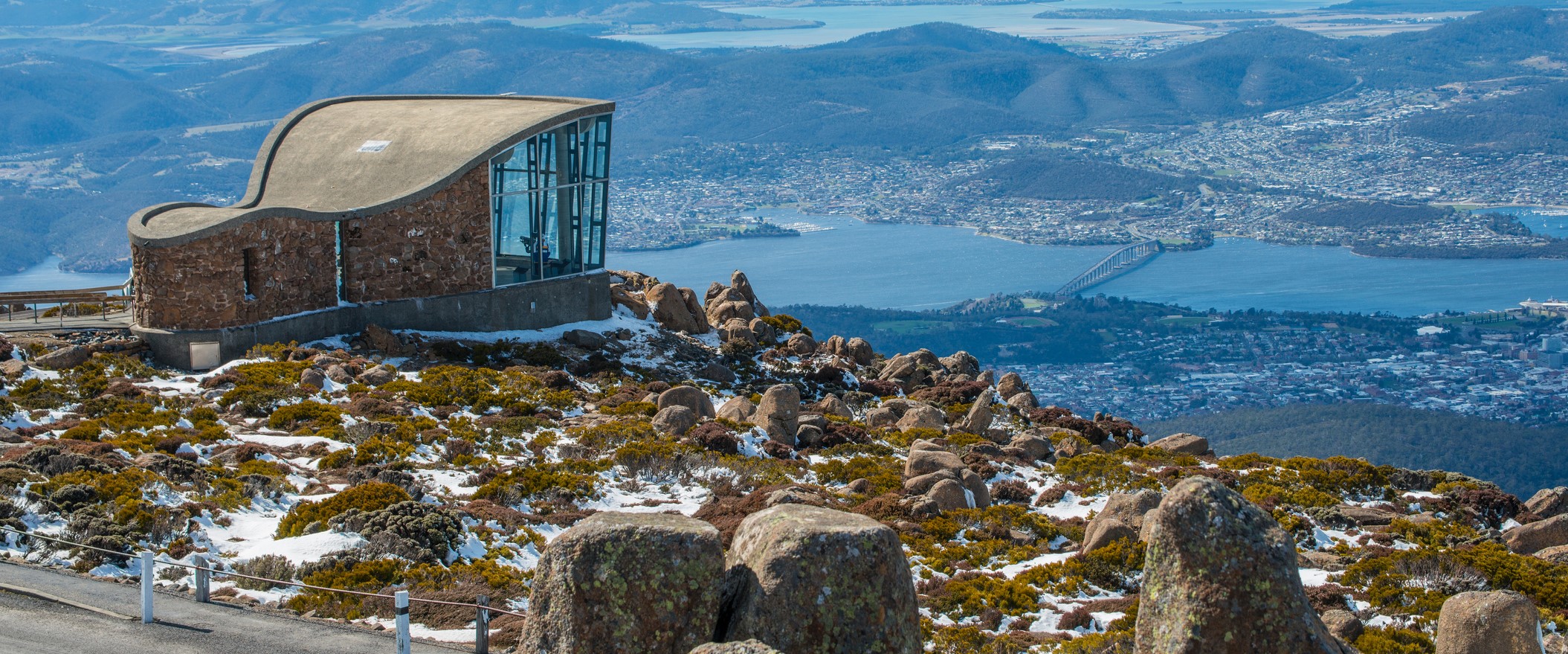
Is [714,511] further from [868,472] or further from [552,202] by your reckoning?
[552,202]

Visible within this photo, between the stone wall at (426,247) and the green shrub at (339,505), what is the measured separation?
47.2ft

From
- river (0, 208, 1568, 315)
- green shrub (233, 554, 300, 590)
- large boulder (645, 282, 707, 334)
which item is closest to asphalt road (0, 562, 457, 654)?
green shrub (233, 554, 300, 590)

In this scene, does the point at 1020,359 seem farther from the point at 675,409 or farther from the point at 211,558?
the point at 211,558

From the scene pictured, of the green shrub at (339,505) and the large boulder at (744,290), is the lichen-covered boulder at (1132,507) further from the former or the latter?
the large boulder at (744,290)

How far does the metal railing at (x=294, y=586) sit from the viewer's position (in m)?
13.4

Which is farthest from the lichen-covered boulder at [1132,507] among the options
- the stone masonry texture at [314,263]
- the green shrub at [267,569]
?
the stone masonry texture at [314,263]

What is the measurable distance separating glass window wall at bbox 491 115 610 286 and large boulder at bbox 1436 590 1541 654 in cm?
2453

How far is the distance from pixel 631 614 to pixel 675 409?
16167 mm

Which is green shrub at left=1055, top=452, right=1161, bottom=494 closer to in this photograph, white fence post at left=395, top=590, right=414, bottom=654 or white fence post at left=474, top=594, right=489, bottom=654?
white fence post at left=474, top=594, right=489, bottom=654

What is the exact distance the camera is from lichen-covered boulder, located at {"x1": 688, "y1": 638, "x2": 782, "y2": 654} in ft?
34.4

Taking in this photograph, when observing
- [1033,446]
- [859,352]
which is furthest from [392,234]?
[1033,446]

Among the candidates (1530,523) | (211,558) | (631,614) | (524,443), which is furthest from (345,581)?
(1530,523)

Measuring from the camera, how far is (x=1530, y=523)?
76.8 ft

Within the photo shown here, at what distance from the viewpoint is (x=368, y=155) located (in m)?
36.4
